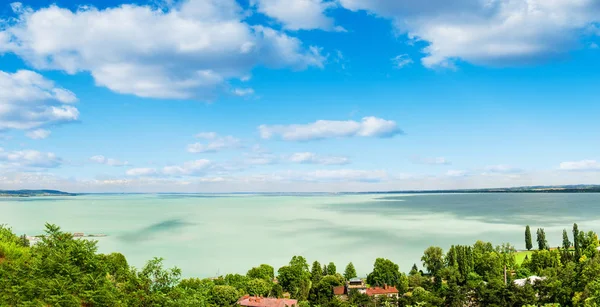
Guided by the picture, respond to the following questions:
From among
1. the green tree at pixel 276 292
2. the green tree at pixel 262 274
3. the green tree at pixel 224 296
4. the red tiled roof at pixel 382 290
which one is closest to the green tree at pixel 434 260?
the red tiled roof at pixel 382 290

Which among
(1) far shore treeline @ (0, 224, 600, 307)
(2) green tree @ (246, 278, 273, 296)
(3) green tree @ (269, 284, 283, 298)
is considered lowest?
(3) green tree @ (269, 284, 283, 298)

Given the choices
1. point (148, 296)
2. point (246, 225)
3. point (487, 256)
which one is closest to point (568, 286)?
point (487, 256)

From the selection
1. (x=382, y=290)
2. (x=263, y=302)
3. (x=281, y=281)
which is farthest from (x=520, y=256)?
(x=263, y=302)

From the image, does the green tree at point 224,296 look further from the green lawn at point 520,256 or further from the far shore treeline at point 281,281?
the green lawn at point 520,256

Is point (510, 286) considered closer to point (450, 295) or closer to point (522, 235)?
point (450, 295)

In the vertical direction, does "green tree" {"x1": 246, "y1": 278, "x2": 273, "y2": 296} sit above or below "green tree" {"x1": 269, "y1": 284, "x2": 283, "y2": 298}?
above

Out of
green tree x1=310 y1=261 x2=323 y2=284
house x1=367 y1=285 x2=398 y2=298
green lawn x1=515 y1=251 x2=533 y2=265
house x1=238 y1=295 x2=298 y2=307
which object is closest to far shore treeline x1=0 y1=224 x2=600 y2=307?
green tree x1=310 y1=261 x2=323 y2=284

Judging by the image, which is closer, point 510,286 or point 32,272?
point 32,272

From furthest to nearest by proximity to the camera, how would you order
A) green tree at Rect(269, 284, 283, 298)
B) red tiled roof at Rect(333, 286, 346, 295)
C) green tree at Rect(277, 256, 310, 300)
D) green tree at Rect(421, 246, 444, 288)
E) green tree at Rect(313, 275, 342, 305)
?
green tree at Rect(421, 246, 444, 288), red tiled roof at Rect(333, 286, 346, 295), green tree at Rect(277, 256, 310, 300), green tree at Rect(269, 284, 283, 298), green tree at Rect(313, 275, 342, 305)

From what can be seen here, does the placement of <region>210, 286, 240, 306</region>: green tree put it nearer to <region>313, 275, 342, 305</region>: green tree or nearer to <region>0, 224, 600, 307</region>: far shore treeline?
<region>0, 224, 600, 307</region>: far shore treeline
